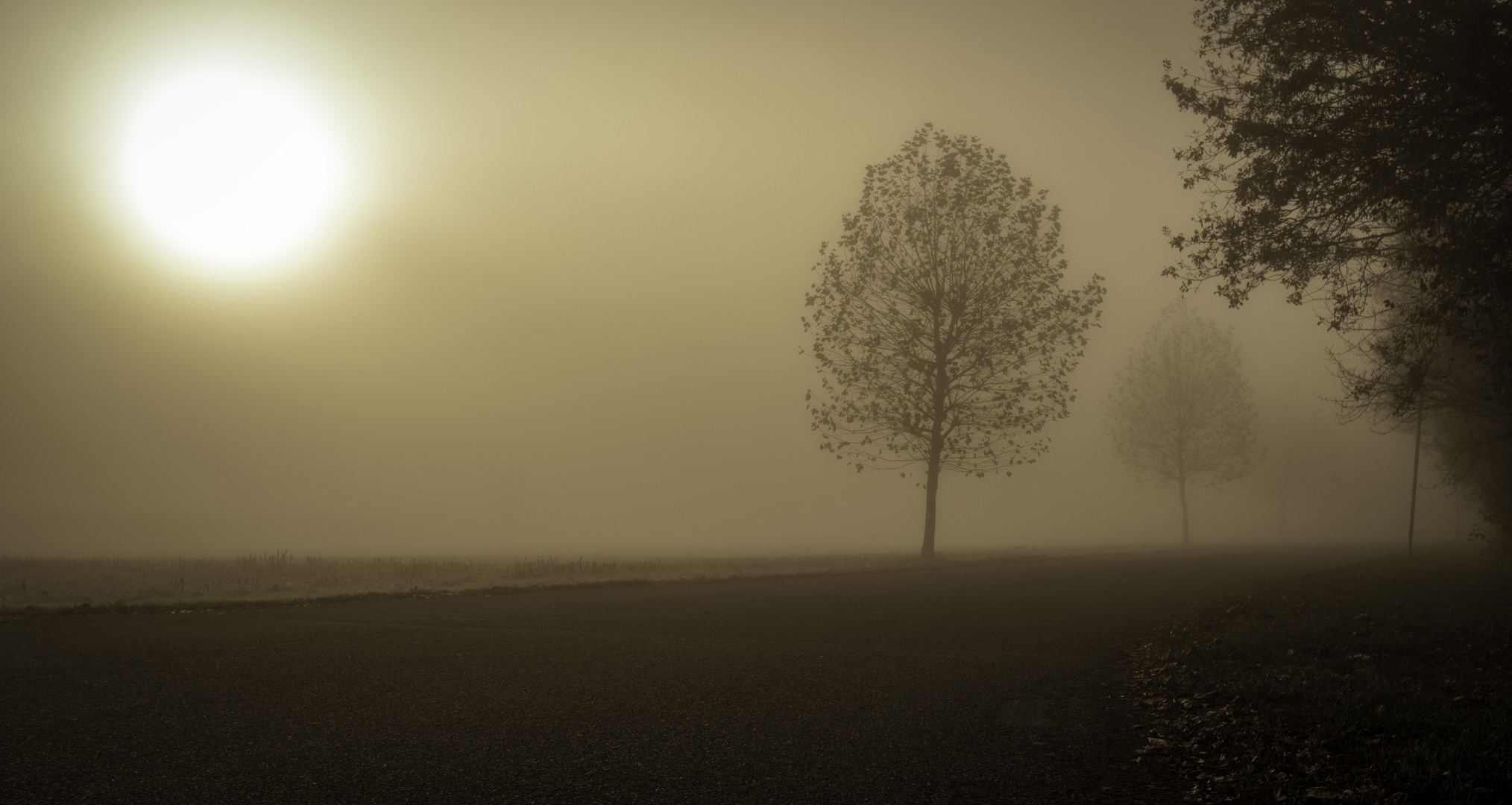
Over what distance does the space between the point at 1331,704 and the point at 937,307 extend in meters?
24.4

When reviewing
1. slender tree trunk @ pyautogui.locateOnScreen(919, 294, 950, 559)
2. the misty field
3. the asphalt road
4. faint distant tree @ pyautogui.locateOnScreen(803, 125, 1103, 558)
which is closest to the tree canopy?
the asphalt road

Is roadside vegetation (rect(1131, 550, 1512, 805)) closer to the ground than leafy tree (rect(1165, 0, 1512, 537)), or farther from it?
closer to the ground

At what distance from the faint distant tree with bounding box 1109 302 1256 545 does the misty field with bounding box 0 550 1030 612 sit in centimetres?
3333

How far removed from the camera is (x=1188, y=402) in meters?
51.9

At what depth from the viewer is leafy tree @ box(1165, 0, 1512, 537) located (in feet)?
33.6

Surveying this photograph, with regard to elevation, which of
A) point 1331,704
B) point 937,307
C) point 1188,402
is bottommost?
point 1331,704

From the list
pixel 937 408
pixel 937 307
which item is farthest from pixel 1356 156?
pixel 937 408

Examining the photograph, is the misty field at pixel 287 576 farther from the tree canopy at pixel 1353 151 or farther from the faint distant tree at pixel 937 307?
the tree canopy at pixel 1353 151

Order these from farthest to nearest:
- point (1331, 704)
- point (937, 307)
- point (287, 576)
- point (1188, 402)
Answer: point (1188, 402)
point (937, 307)
point (287, 576)
point (1331, 704)

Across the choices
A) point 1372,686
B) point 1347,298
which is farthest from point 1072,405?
point 1372,686

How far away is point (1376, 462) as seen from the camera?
104 m

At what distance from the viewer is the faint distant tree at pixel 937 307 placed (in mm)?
29594

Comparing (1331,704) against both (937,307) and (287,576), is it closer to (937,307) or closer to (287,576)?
(287,576)

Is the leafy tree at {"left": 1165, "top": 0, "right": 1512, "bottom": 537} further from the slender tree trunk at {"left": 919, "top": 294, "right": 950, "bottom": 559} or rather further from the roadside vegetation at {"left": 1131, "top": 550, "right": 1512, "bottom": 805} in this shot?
the slender tree trunk at {"left": 919, "top": 294, "right": 950, "bottom": 559}
